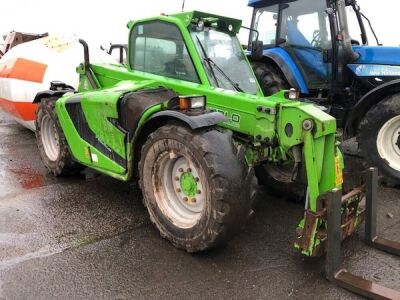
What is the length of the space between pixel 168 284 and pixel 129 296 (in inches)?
12.1

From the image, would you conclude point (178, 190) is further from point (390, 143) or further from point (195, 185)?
point (390, 143)

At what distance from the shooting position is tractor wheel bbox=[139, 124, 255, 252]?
3258mm

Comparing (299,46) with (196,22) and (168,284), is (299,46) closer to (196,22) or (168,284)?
(196,22)

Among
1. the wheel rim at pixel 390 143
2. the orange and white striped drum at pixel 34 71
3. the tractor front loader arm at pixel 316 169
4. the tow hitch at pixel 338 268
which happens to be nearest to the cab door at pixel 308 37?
the wheel rim at pixel 390 143

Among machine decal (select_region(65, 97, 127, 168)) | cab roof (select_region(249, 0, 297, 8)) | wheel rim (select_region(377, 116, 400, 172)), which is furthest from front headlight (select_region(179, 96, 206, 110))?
cab roof (select_region(249, 0, 297, 8))

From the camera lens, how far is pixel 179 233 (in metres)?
3.63

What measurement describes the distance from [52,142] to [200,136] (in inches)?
123

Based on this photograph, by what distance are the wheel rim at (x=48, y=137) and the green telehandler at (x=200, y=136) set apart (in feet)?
1.55

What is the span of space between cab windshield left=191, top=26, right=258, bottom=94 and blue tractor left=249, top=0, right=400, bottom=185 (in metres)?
0.85

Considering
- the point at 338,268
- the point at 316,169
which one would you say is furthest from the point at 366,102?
the point at 338,268

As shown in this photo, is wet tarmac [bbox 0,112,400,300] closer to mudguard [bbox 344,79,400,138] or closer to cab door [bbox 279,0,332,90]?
mudguard [bbox 344,79,400,138]

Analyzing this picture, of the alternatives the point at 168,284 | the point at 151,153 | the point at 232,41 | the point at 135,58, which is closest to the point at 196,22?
the point at 232,41

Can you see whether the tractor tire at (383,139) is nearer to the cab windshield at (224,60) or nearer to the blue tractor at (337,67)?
the blue tractor at (337,67)

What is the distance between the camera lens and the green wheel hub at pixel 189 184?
3.70 meters
